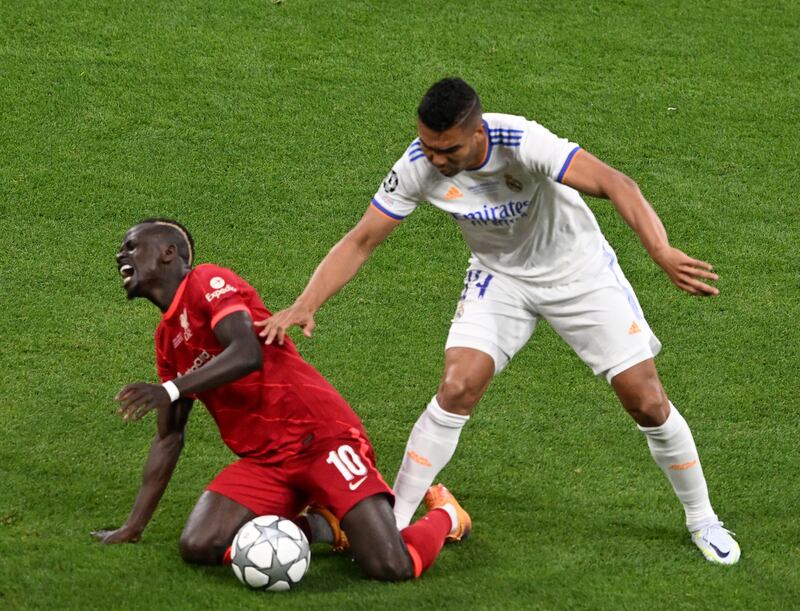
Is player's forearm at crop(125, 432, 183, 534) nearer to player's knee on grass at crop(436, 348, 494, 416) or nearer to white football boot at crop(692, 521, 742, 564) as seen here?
player's knee on grass at crop(436, 348, 494, 416)

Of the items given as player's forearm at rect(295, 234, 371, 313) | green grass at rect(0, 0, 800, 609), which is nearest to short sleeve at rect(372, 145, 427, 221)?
player's forearm at rect(295, 234, 371, 313)

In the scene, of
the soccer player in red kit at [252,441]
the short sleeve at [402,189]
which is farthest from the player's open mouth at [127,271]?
the short sleeve at [402,189]

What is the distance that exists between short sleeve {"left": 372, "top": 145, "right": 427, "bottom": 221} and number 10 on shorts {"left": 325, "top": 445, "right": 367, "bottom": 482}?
3.28 ft

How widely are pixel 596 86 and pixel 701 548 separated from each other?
5599mm

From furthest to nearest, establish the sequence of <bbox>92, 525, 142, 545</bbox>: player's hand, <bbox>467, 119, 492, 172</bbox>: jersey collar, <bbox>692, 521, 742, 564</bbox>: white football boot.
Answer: <bbox>692, 521, 742, 564</bbox>: white football boot
<bbox>92, 525, 142, 545</bbox>: player's hand
<bbox>467, 119, 492, 172</bbox>: jersey collar

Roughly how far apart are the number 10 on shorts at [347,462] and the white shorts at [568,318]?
2.02 feet

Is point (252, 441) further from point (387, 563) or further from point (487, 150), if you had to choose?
point (487, 150)

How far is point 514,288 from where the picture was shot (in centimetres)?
597

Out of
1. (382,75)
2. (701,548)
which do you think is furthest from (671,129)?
(701,548)

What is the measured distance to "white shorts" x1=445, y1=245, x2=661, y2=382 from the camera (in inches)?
230

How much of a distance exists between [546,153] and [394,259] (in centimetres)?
345

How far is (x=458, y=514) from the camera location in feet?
19.9

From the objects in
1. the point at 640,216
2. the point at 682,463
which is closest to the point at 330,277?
the point at 640,216

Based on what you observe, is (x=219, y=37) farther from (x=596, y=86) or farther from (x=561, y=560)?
(x=561, y=560)
